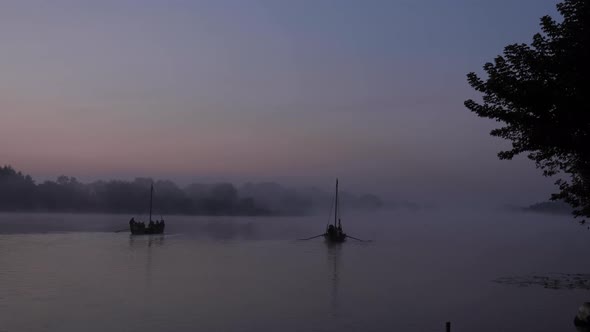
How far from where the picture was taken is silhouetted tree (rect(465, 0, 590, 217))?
17.2 m

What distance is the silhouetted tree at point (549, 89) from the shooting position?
17250 millimetres

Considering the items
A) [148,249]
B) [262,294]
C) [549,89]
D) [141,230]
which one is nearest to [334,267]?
[262,294]

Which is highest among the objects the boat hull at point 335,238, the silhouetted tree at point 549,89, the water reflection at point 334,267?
the silhouetted tree at point 549,89

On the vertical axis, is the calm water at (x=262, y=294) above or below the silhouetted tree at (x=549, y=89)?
below

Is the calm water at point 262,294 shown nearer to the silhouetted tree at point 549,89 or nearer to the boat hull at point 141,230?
the silhouetted tree at point 549,89

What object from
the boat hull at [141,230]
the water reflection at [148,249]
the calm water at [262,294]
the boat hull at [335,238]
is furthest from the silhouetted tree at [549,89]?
the boat hull at [141,230]

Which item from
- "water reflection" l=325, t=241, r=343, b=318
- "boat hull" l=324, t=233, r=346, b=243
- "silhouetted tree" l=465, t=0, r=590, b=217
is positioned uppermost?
"silhouetted tree" l=465, t=0, r=590, b=217

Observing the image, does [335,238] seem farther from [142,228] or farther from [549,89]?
[549,89]

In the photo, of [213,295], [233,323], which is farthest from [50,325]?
[213,295]

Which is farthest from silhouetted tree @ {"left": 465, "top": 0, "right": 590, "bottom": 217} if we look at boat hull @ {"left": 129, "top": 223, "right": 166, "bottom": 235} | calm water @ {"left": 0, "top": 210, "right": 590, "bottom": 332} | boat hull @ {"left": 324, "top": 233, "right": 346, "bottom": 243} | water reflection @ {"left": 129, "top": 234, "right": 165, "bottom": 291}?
boat hull @ {"left": 129, "top": 223, "right": 166, "bottom": 235}

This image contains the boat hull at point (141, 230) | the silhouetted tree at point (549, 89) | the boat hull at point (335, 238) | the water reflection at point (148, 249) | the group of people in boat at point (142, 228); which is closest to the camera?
the silhouetted tree at point (549, 89)

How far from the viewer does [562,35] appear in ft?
61.8

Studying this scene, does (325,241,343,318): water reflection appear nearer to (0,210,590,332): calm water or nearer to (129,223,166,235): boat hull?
(0,210,590,332): calm water

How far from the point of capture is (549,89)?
691 inches
